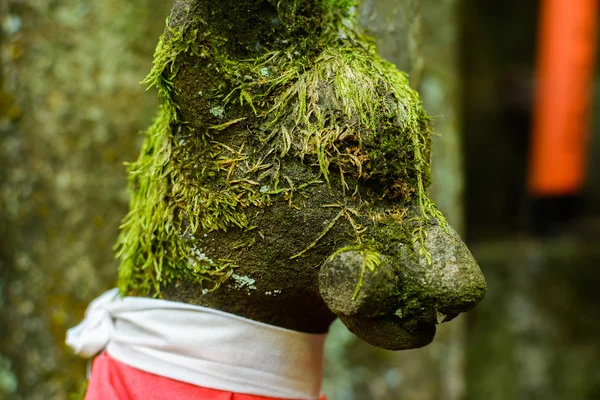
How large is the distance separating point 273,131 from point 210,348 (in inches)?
8.2

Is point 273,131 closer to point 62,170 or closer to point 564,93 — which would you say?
point 62,170

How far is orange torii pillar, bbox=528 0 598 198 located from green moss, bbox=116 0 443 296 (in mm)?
1250

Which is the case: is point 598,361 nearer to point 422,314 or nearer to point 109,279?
point 109,279

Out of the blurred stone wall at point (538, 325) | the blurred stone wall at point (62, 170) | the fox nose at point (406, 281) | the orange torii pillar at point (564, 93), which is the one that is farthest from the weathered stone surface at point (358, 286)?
the blurred stone wall at point (538, 325)

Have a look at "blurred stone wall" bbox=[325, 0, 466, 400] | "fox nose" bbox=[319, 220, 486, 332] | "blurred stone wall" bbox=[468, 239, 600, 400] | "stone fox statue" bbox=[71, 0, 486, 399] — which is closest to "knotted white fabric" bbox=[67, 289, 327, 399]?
"stone fox statue" bbox=[71, 0, 486, 399]

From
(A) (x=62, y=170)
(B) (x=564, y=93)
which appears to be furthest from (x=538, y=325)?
→ (A) (x=62, y=170)

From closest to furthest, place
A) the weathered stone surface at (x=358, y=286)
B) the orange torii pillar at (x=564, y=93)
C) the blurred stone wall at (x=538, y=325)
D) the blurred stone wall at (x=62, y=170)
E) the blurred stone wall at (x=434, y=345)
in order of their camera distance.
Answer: the weathered stone surface at (x=358, y=286) → the blurred stone wall at (x=62, y=170) → the blurred stone wall at (x=434, y=345) → the orange torii pillar at (x=564, y=93) → the blurred stone wall at (x=538, y=325)

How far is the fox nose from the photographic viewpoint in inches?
18.1

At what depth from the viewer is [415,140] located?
20.5 inches

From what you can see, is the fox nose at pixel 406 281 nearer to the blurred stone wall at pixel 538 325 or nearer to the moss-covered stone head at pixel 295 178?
the moss-covered stone head at pixel 295 178

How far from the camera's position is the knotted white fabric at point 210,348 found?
0.55m

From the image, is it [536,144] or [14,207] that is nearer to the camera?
[14,207]

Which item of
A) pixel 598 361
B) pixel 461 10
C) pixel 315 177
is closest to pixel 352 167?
pixel 315 177

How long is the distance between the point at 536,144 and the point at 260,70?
1400 mm
